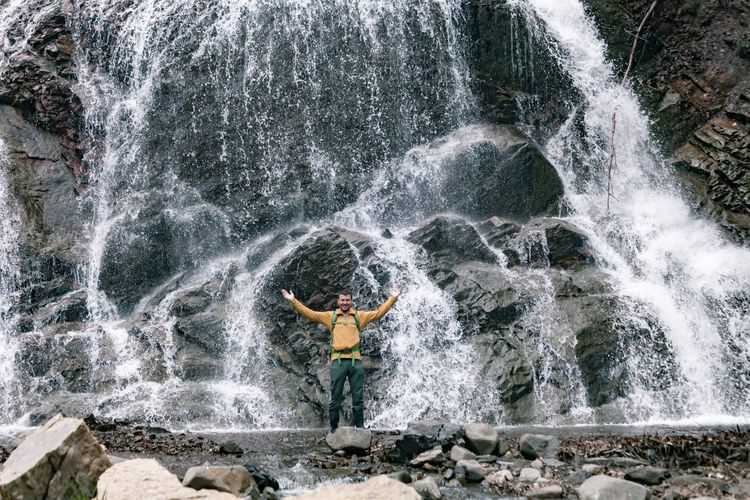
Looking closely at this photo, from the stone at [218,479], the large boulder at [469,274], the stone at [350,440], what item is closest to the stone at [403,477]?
the stone at [218,479]

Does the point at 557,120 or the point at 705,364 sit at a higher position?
the point at 557,120

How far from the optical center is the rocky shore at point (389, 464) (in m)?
5.88

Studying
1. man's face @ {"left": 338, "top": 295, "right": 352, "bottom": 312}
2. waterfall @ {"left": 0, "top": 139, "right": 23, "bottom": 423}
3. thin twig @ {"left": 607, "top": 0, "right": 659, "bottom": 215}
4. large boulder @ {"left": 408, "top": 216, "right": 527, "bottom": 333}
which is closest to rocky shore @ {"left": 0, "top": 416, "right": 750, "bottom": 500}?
man's face @ {"left": 338, "top": 295, "right": 352, "bottom": 312}

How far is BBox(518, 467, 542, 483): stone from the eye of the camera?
7.50 m

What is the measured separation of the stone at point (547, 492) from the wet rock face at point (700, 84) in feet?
43.8

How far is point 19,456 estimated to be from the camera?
635cm

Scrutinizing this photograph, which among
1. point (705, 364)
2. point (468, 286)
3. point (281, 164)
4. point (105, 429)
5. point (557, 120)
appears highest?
point (557, 120)

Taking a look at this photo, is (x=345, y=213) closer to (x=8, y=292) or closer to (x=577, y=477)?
(x=8, y=292)

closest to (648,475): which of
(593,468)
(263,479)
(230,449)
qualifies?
(593,468)

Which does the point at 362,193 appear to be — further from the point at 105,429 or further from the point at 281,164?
the point at 105,429

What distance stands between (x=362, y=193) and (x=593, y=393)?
8291 millimetres

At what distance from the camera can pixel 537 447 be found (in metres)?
8.78

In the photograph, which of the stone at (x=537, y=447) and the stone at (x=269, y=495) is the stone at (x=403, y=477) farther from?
the stone at (x=537, y=447)

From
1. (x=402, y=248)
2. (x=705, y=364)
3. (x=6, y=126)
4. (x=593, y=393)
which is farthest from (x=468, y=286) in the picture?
(x=6, y=126)
